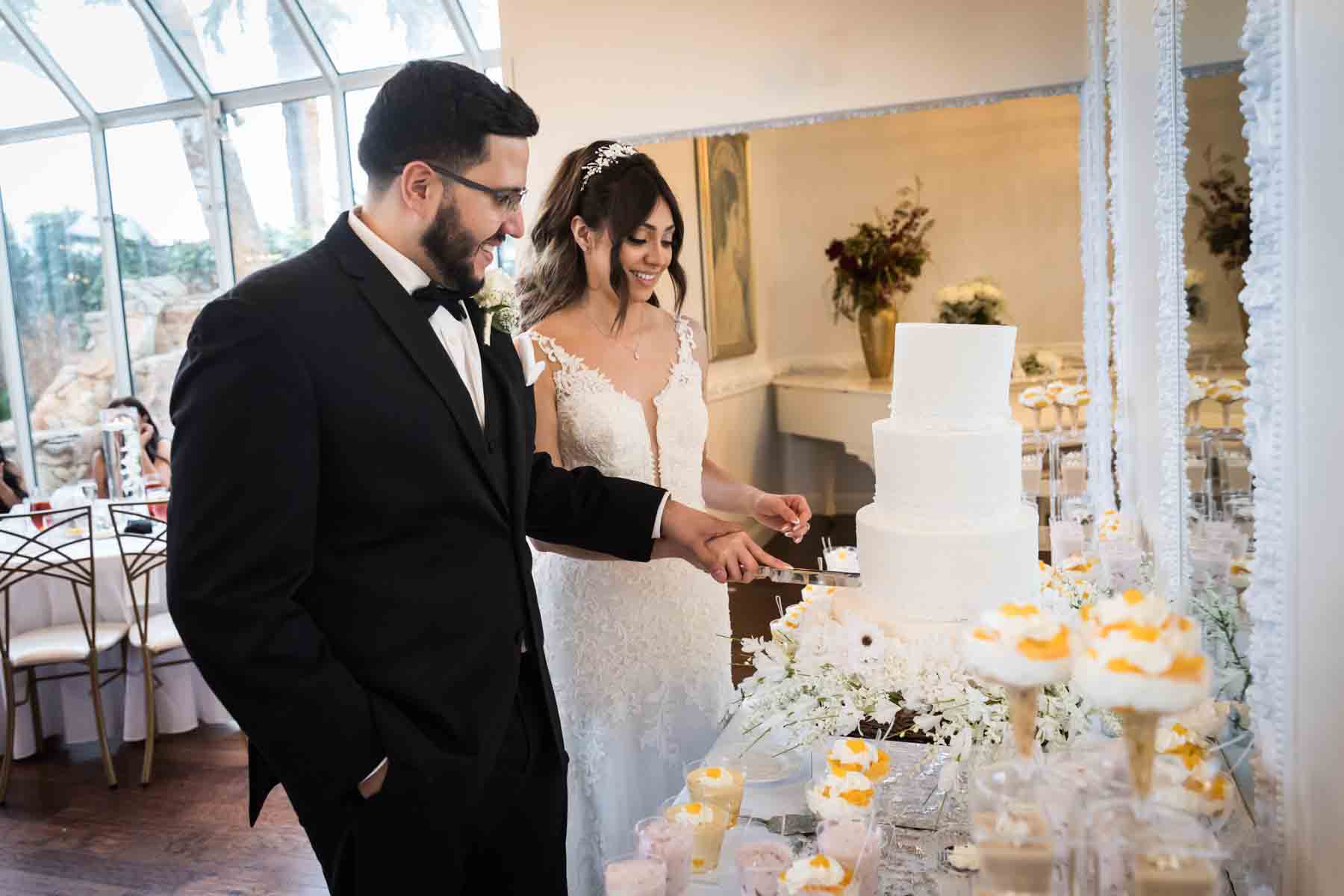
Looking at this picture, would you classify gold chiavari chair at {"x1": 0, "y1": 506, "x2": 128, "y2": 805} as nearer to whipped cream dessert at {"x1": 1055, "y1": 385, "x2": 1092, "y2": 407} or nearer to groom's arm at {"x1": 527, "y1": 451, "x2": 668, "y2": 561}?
groom's arm at {"x1": 527, "y1": 451, "x2": 668, "y2": 561}

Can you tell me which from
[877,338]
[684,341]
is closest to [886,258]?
[877,338]

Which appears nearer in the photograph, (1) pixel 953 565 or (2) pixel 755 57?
(1) pixel 953 565

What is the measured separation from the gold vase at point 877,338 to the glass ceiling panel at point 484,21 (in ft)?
9.82

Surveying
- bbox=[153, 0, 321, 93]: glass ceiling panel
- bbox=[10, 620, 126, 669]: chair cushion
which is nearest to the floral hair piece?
bbox=[10, 620, 126, 669]: chair cushion

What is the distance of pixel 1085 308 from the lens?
4.11 metres

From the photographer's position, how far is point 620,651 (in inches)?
99.5

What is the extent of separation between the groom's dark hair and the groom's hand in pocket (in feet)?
2.97

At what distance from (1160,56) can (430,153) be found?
142 centimetres

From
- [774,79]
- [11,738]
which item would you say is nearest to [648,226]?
[774,79]

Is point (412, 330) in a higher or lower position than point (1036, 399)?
higher

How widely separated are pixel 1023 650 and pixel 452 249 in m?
1.01

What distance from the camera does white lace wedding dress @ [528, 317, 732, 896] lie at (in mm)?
2486

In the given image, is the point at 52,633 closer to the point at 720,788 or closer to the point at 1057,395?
the point at 720,788

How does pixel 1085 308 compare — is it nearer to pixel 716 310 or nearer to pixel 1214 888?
pixel 716 310
